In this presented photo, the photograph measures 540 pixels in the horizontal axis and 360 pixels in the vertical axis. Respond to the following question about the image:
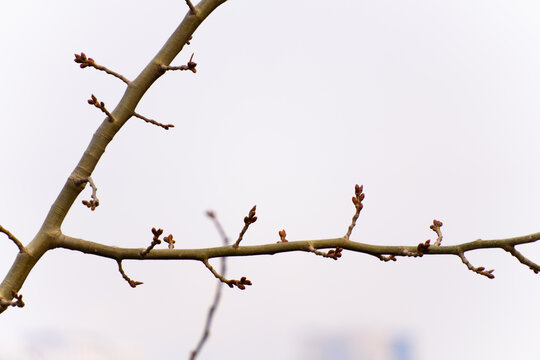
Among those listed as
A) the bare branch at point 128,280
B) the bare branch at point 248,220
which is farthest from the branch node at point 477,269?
the bare branch at point 128,280

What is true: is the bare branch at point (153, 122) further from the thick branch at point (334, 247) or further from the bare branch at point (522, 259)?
the bare branch at point (522, 259)

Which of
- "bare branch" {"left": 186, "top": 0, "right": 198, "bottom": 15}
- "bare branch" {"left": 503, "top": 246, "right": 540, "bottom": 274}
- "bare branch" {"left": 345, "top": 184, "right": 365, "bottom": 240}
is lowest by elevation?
"bare branch" {"left": 503, "top": 246, "right": 540, "bottom": 274}

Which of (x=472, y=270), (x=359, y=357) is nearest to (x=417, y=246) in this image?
(x=472, y=270)

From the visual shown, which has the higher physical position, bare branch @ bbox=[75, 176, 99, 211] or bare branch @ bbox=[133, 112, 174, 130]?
bare branch @ bbox=[133, 112, 174, 130]

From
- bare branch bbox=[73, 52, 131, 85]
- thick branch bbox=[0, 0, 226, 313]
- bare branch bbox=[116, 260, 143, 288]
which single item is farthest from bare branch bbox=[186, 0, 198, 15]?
bare branch bbox=[116, 260, 143, 288]

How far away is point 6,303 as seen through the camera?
603cm

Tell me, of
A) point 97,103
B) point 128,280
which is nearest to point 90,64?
point 97,103

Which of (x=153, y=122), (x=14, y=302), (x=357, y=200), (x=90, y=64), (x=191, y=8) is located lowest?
(x=14, y=302)

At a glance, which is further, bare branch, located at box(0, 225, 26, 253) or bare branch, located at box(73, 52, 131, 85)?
bare branch, located at box(73, 52, 131, 85)

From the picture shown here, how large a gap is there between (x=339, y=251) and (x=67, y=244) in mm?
2583

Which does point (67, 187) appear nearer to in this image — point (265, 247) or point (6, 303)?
point (6, 303)

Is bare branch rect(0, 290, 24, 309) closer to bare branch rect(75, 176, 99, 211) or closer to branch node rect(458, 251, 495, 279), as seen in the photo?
bare branch rect(75, 176, 99, 211)

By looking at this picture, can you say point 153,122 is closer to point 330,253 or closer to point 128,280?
point 128,280

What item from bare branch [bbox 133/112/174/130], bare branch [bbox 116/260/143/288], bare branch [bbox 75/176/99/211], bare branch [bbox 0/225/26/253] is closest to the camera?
bare branch [bbox 75/176/99/211]
